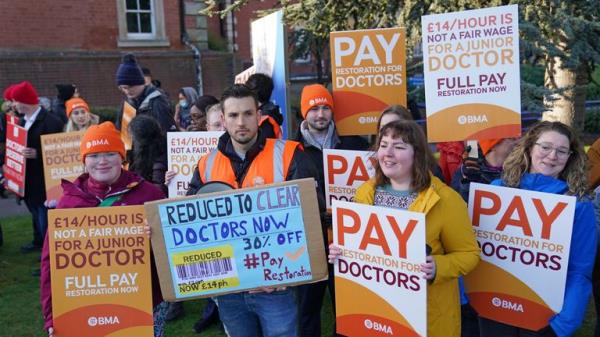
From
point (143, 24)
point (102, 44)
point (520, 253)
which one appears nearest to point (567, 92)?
point (520, 253)

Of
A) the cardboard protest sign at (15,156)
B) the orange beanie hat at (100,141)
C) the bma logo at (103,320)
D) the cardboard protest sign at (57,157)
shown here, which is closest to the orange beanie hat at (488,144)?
the orange beanie hat at (100,141)

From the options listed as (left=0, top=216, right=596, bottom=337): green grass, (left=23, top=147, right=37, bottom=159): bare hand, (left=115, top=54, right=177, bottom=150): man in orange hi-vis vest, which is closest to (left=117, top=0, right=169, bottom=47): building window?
(left=0, top=216, right=596, bottom=337): green grass

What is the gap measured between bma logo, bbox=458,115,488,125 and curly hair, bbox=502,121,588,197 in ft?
1.64

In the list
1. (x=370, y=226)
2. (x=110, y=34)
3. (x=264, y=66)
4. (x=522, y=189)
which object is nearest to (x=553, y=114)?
(x=264, y=66)

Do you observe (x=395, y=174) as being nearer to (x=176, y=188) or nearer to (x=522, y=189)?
(x=522, y=189)

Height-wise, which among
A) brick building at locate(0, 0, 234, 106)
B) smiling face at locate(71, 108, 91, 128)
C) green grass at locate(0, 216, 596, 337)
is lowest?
green grass at locate(0, 216, 596, 337)

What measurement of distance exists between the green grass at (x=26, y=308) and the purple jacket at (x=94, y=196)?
195 centimetres

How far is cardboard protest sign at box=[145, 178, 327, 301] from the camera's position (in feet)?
9.29

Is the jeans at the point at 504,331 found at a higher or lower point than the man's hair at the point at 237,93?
lower

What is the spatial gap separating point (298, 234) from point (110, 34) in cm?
1506

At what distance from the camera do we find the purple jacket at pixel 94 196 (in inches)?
117

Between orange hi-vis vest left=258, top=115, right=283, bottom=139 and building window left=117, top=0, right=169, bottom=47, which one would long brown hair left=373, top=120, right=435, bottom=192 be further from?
building window left=117, top=0, right=169, bottom=47

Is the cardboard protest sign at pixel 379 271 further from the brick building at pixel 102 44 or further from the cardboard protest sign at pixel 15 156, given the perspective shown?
the brick building at pixel 102 44

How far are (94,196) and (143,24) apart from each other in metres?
15.2
